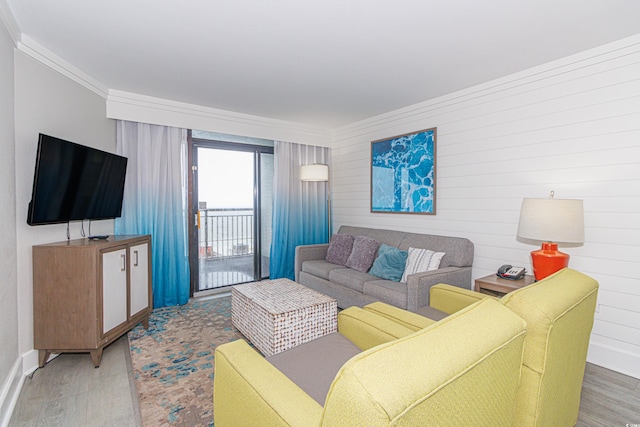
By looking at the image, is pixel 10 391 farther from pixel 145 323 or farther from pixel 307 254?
pixel 307 254

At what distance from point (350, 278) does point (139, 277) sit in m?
2.17

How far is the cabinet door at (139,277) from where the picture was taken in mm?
2959

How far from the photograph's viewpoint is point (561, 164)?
271 centimetres

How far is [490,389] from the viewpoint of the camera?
3.08ft

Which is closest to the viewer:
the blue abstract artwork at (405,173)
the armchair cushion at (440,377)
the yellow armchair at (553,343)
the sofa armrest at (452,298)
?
the armchair cushion at (440,377)

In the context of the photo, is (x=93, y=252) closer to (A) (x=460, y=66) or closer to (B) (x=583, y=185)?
(A) (x=460, y=66)

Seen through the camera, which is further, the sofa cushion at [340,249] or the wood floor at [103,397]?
the sofa cushion at [340,249]

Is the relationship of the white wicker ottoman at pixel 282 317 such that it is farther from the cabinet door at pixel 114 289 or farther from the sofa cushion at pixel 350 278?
the cabinet door at pixel 114 289

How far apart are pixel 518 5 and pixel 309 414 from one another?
2528 mm

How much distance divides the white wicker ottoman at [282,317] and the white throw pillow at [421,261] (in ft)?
3.42

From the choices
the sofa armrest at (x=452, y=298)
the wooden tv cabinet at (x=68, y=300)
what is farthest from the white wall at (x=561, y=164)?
the wooden tv cabinet at (x=68, y=300)

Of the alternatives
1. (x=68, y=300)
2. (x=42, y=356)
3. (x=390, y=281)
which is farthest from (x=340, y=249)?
(x=42, y=356)

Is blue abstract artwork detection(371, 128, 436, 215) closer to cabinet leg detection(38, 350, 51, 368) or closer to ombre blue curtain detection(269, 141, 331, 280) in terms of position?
ombre blue curtain detection(269, 141, 331, 280)

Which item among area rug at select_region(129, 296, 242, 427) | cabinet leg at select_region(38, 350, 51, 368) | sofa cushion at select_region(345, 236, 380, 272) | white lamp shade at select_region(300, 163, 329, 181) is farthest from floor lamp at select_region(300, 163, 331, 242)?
cabinet leg at select_region(38, 350, 51, 368)
